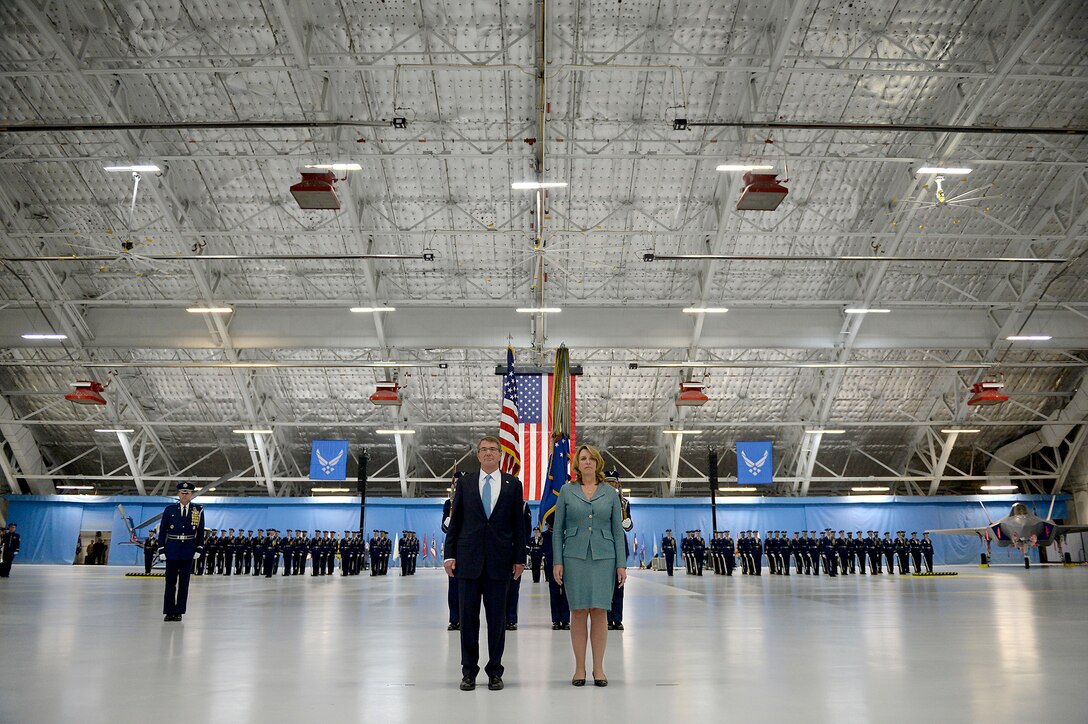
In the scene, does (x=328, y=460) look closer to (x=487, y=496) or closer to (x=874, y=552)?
(x=874, y=552)

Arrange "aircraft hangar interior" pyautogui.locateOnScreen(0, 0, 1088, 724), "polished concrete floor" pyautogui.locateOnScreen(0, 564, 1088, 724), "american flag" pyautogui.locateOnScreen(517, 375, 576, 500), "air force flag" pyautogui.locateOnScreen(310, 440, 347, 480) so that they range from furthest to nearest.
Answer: "air force flag" pyautogui.locateOnScreen(310, 440, 347, 480), "american flag" pyautogui.locateOnScreen(517, 375, 576, 500), "aircraft hangar interior" pyautogui.locateOnScreen(0, 0, 1088, 724), "polished concrete floor" pyautogui.locateOnScreen(0, 564, 1088, 724)

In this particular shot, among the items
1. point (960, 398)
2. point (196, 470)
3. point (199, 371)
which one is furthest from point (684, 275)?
point (196, 470)

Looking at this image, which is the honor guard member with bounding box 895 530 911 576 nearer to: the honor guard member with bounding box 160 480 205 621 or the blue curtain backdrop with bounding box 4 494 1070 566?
the blue curtain backdrop with bounding box 4 494 1070 566

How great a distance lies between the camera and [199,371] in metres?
26.2

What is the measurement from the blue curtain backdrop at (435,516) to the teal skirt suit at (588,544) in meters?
25.4

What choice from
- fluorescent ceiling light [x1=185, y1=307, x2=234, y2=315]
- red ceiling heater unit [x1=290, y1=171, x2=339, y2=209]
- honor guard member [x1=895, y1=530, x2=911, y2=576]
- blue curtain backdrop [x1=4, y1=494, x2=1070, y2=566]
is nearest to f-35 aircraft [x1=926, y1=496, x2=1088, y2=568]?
honor guard member [x1=895, y1=530, x2=911, y2=576]

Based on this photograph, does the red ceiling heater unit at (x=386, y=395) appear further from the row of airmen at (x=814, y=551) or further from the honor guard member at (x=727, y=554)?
the honor guard member at (x=727, y=554)

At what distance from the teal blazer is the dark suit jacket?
0.25 m

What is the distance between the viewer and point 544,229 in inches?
760

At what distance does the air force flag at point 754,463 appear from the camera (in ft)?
84.9

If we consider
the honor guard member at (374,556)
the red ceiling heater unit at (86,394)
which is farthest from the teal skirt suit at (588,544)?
the red ceiling heater unit at (86,394)

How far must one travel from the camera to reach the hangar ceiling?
16750 mm

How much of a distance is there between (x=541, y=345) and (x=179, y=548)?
15519mm

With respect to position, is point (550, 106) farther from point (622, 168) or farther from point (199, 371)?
point (199, 371)
